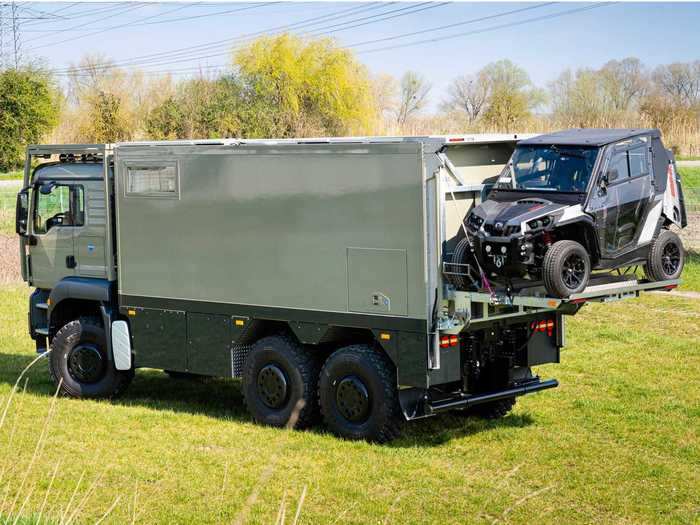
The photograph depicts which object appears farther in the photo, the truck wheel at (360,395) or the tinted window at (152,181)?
the tinted window at (152,181)

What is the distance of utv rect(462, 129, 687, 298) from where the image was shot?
32.7 ft

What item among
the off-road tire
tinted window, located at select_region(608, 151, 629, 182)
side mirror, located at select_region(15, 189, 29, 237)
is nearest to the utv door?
tinted window, located at select_region(608, 151, 629, 182)

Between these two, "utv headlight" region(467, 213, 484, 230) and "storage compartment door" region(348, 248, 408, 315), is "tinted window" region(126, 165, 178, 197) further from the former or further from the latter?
"utv headlight" region(467, 213, 484, 230)

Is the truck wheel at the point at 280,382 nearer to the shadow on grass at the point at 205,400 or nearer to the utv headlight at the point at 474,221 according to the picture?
the shadow on grass at the point at 205,400

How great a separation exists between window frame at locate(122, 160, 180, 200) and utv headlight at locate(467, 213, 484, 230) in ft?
12.0

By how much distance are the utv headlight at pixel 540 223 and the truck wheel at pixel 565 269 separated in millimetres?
196

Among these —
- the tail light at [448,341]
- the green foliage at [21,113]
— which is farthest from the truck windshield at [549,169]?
the green foliage at [21,113]

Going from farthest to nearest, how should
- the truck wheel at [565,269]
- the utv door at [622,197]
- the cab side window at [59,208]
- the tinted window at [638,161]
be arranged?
A: the cab side window at [59,208]
the tinted window at [638,161]
the utv door at [622,197]
the truck wheel at [565,269]

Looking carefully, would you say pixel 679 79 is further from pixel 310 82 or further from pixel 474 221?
pixel 474 221

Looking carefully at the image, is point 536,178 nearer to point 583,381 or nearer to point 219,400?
point 583,381

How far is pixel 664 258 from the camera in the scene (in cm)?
1109

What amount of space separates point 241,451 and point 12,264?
17767 millimetres

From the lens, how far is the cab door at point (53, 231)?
1369 centimetres

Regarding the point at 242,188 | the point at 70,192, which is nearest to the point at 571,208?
the point at 242,188
